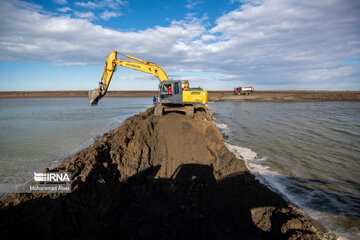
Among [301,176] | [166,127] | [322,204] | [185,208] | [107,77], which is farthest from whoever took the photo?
[107,77]

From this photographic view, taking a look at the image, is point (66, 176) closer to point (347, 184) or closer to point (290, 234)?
point (290, 234)

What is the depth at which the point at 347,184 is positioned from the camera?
7020 mm

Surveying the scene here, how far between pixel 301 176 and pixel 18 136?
17.3 metres

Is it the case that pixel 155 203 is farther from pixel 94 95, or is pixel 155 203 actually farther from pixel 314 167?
pixel 94 95

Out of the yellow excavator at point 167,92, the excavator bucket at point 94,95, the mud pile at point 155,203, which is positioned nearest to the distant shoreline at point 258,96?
the yellow excavator at point 167,92

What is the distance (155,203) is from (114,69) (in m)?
11.0

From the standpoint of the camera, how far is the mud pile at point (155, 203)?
385 cm

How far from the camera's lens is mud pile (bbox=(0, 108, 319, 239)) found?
12.6 ft

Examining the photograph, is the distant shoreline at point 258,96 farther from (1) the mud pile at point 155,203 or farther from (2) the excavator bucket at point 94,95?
(1) the mud pile at point 155,203

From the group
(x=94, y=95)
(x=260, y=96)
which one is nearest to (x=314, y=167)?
(x=94, y=95)

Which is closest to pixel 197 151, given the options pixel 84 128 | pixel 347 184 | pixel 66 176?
pixel 66 176

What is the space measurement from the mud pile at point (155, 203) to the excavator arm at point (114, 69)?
5843 mm

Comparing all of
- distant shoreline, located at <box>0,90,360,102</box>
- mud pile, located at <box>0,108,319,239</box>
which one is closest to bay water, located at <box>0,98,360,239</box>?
mud pile, located at <box>0,108,319,239</box>

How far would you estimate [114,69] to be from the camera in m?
13.4
